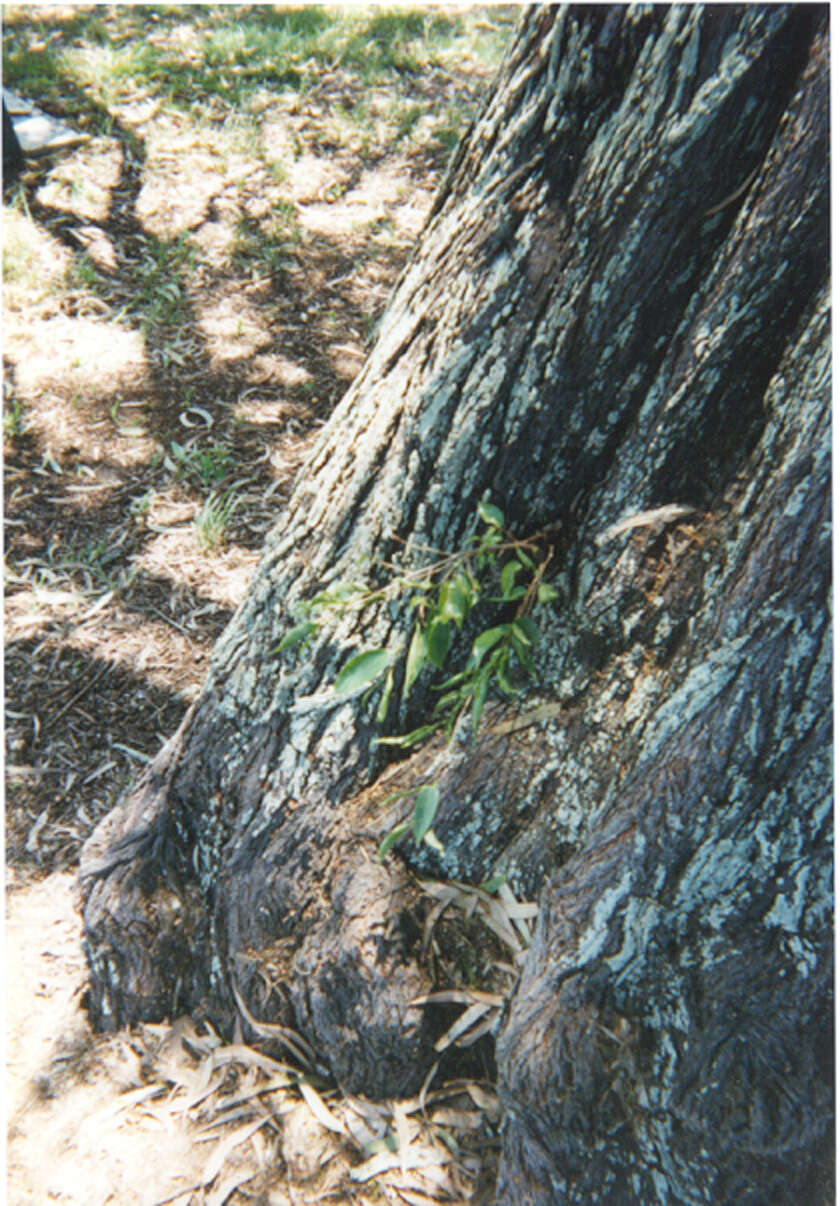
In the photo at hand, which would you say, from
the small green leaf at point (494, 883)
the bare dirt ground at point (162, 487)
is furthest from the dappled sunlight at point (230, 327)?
the small green leaf at point (494, 883)

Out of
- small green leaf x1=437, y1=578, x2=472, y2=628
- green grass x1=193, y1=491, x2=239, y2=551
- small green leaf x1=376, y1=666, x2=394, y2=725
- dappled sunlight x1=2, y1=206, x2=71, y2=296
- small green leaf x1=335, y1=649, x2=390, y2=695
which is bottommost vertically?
green grass x1=193, y1=491, x2=239, y2=551

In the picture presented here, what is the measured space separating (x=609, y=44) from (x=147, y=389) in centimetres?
300

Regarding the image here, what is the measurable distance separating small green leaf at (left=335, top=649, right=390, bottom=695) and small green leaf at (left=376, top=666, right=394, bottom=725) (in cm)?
9

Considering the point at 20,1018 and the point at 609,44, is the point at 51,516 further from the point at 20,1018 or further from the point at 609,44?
the point at 609,44

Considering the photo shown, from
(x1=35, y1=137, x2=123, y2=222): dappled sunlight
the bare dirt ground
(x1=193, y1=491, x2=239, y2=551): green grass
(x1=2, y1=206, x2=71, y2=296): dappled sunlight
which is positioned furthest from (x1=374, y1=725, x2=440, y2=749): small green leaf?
(x1=35, y1=137, x2=123, y2=222): dappled sunlight

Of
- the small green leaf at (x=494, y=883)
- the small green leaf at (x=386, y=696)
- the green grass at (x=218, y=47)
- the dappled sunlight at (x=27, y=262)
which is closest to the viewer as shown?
the small green leaf at (x=386, y=696)

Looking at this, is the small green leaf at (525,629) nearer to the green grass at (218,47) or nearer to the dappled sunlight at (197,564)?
the dappled sunlight at (197,564)

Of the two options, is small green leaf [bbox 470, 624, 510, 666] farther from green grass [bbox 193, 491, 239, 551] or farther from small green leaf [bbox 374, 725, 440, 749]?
green grass [bbox 193, 491, 239, 551]

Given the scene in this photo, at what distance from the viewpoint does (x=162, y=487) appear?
358 centimetres

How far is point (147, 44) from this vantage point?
241 inches

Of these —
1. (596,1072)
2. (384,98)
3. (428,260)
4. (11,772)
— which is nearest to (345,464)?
(428,260)

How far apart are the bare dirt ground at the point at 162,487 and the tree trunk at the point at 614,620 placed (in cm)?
26

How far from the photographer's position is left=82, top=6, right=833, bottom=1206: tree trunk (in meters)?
1.28

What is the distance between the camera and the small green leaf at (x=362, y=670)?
160 centimetres
